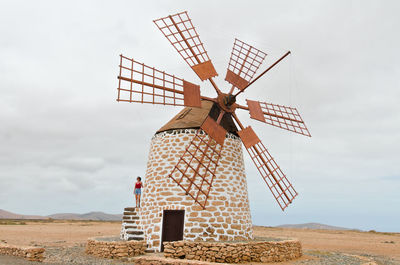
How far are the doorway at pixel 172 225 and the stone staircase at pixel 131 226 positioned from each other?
3.21 feet

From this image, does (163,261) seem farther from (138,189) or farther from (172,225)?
(138,189)

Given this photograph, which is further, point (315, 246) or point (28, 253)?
point (315, 246)

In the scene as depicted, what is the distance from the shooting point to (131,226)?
38.6 ft

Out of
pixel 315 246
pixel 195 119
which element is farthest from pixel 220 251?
pixel 315 246

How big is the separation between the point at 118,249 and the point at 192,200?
2.81 metres

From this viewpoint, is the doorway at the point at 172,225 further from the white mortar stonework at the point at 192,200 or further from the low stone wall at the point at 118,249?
the low stone wall at the point at 118,249

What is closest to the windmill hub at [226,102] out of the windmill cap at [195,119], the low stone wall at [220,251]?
the windmill cap at [195,119]

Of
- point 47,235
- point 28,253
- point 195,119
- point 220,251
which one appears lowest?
point 47,235

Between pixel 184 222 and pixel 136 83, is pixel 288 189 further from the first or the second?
pixel 136 83

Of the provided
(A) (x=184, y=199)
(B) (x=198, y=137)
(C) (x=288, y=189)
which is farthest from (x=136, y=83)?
(C) (x=288, y=189)

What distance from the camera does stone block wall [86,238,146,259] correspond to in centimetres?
1012

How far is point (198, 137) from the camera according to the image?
37.1 feet

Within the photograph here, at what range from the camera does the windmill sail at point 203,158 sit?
10734 millimetres

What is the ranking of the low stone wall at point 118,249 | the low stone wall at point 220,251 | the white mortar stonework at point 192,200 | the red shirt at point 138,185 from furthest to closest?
the red shirt at point 138,185, the white mortar stonework at point 192,200, the low stone wall at point 118,249, the low stone wall at point 220,251
